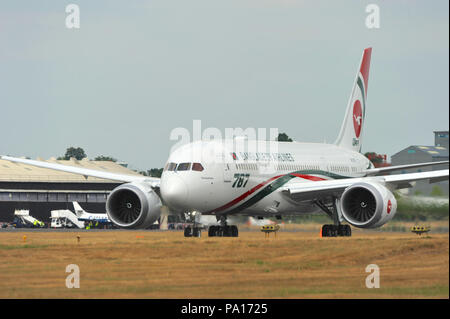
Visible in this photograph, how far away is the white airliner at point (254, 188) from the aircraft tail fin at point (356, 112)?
17.8 feet

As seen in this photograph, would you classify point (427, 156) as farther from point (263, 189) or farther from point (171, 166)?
point (171, 166)

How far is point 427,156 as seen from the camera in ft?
121

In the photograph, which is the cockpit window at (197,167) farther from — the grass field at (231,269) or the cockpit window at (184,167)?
the grass field at (231,269)

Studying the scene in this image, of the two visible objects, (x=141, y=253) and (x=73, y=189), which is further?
(x=73, y=189)

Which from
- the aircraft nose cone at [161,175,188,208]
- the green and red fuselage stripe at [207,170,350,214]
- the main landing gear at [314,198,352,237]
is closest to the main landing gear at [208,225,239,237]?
the green and red fuselage stripe at [207,170,350,214]

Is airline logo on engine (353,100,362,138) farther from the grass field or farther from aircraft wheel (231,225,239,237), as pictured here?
the grass field

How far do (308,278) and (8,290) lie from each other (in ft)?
26.3

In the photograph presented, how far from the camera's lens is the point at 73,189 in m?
110

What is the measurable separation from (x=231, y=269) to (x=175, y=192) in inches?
499

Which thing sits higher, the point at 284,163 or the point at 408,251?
the point at 284,163

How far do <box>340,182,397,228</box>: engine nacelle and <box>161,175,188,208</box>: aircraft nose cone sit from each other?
23.2 ft
